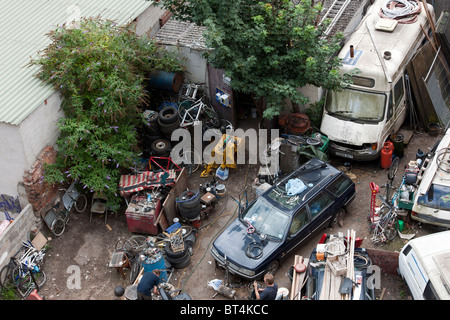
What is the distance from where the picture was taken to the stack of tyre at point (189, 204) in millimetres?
13844

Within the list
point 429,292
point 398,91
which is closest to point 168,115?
point 398,91

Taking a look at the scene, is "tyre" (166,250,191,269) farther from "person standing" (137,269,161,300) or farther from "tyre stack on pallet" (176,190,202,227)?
"person standing" (137,269,161,300)

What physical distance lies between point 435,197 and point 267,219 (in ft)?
12.9

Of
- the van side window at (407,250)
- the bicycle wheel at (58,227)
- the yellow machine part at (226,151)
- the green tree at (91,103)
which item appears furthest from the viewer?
the yellow machine part at (226,151)

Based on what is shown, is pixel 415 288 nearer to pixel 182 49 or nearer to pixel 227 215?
pixel 227 215

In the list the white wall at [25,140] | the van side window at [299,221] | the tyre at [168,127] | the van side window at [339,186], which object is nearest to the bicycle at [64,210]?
the white wall at [25,140]

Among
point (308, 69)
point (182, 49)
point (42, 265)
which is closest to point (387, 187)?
point (308, 69)

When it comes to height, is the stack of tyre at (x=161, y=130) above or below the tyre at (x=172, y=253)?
above

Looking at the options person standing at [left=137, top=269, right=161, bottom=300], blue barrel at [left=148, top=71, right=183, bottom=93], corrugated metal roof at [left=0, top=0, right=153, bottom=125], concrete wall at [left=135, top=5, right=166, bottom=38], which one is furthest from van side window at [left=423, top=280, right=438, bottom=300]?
concrete wall at [left=135, top=5, right=166, bottom=38]

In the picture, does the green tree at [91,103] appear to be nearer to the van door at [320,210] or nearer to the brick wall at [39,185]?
the brick wall at [39,185]

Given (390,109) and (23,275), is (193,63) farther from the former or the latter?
(23,275)

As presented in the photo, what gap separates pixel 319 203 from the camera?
13023mm

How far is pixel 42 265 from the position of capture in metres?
13.5

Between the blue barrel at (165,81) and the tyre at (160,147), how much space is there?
1748 millimetres
